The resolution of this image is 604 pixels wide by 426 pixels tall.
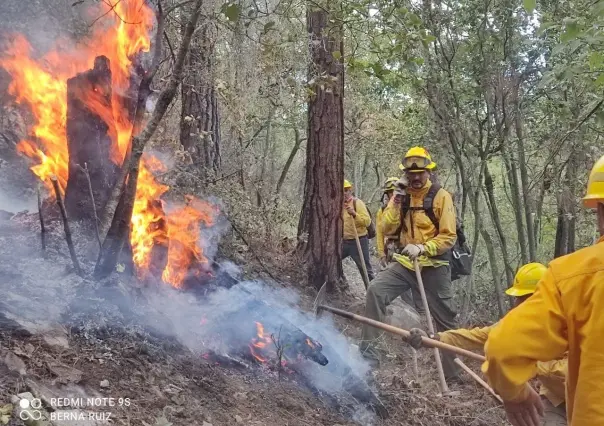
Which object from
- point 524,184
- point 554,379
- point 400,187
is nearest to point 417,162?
point 400,187

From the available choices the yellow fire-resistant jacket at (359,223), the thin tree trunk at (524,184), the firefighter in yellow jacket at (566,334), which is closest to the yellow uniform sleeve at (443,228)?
the yellow fire-resistant jacket at (359,223)

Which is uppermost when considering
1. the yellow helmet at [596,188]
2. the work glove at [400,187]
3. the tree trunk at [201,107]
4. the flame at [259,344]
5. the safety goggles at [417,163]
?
the tree trunk at [201,107]

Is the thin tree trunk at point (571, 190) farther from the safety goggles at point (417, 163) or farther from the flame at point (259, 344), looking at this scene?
the flame at point (259, 344)

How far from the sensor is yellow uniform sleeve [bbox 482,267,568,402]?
6.20 ft

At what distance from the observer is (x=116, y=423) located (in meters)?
3.28

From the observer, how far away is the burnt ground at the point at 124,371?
11.4ft

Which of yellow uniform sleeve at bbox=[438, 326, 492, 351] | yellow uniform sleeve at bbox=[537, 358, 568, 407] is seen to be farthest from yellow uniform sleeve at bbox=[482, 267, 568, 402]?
yellow uniform sleeve at bbox=[438, 326, 492, 351]

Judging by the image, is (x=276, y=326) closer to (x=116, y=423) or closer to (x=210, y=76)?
(x=116, y=423)

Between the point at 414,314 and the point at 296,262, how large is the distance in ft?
6.53

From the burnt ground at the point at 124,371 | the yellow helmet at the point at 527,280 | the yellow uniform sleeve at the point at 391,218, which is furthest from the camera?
the yellow uniform sleeve at the point at 391,218

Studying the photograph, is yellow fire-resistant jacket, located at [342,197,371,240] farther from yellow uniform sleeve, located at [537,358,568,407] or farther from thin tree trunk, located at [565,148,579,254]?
yellow uniform sleeve, located at [537,358,568,407]

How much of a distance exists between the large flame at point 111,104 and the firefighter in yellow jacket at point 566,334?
13.2ft

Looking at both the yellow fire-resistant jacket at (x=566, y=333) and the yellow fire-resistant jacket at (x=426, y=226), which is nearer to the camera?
the yellow fire-resistant jacket at (x=566, y=333)

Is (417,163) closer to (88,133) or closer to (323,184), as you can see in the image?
(323,184)
